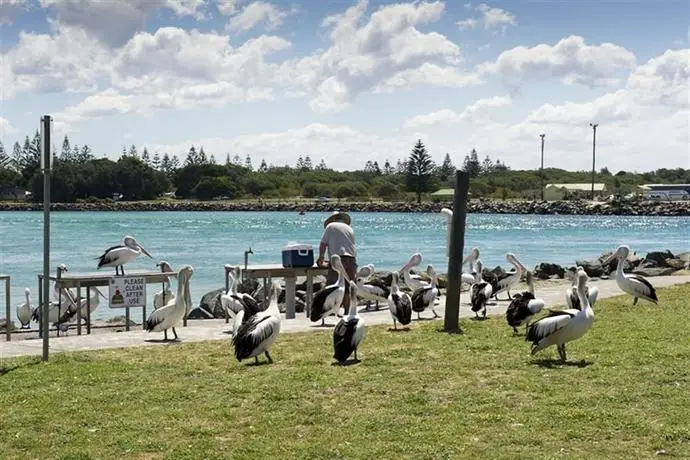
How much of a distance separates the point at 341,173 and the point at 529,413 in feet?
615

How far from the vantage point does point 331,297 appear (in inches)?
510

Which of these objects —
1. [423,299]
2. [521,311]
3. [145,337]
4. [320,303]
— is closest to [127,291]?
[145,337]

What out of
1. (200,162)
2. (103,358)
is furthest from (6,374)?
(200,162)

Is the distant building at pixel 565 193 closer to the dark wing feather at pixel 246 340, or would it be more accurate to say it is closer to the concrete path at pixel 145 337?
the concrete path at pixel 145 337

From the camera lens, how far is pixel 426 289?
47.9 feet

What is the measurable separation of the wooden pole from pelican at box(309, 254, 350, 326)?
5.12 feet

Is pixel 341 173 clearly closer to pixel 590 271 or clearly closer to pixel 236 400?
pixel 590 271

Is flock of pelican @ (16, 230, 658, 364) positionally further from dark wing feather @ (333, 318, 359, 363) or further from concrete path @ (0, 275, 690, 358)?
concrete path @ (0, 275, 690, 358)

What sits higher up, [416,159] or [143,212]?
[416,159]

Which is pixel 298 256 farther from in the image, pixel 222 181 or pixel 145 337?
pixel 222 181

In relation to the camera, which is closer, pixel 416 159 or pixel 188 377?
pixel 188 377

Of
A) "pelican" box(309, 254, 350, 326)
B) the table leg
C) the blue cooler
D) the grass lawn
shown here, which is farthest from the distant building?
the grass lawn

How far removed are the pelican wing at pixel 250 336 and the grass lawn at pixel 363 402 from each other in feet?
0.74

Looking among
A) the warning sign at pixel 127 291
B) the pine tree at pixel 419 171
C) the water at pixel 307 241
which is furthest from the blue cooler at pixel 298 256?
the pine tree at pixel 419 171
